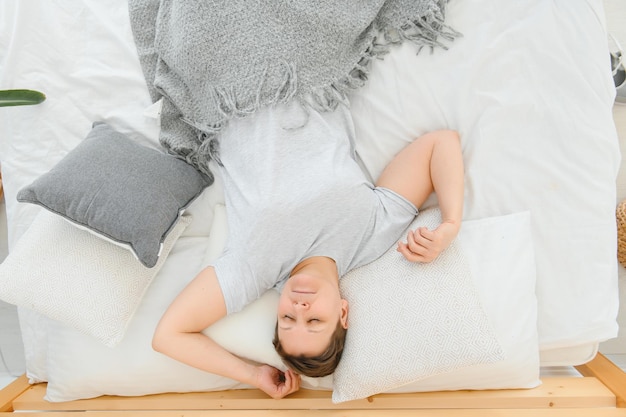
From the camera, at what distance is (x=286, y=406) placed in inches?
46.9

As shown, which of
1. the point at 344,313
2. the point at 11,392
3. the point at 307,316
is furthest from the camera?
the point at 11,392

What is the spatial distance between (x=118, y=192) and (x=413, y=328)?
75 centimetres

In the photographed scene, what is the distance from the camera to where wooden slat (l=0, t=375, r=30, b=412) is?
124 centimetres

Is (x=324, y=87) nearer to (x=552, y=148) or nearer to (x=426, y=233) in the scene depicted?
(x=426, y=233)

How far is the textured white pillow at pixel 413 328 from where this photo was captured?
1.08m

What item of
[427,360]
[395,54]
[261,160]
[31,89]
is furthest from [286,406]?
[31,89]

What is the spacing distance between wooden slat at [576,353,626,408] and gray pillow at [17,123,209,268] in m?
1.15

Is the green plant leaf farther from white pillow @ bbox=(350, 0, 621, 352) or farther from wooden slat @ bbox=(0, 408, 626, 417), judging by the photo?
white pillow @ bbox=(350, 0, 621, 352)

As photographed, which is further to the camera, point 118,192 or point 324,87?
point 324,87

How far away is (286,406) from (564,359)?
28.8 inches

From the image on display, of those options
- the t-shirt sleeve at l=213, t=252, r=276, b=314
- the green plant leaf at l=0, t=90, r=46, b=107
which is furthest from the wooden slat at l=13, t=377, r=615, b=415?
the green plant leaf at l=0, t=90, r=46, b=107

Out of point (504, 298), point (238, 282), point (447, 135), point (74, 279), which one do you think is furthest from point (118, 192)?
point (504, 298)

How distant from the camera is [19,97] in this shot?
119cm

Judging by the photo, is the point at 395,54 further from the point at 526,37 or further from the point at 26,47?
the point at 26,47
